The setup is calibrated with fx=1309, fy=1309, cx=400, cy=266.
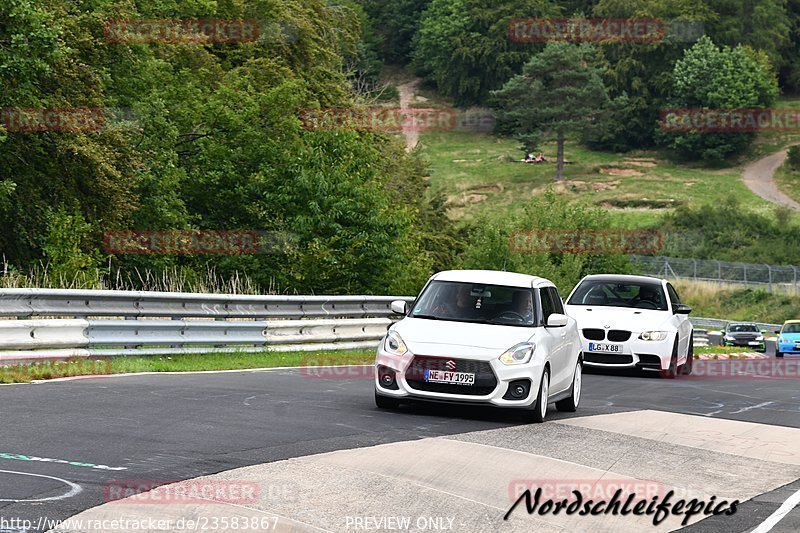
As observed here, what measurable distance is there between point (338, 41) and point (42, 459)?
1753 inches

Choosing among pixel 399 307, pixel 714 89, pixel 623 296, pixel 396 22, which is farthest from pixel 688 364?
pixel 396 22

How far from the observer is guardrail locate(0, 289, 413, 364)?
1645cm

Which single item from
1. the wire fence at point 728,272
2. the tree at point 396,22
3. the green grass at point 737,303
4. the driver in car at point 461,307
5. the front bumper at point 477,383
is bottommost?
the green grass at point 737,303

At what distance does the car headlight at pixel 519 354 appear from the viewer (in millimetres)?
13477

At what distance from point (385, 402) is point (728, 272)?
245 ft

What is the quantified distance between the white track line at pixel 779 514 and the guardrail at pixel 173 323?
31.1ft

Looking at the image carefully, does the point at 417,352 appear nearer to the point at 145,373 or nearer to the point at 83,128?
the point at 145,373

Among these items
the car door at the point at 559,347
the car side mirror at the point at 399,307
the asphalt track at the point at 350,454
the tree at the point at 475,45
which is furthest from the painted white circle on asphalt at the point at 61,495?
the tree at the point at 475,45

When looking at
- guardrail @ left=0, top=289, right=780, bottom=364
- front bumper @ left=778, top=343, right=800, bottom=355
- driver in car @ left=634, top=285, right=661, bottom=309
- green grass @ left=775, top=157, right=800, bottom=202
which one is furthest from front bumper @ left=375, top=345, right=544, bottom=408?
green grass @ left=775, top=157, right=800, bottom=202

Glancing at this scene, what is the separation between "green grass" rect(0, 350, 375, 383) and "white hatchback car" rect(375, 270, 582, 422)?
4194 millimetres

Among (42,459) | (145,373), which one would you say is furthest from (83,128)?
(42,459)

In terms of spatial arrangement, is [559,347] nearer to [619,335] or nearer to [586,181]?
[619,335]

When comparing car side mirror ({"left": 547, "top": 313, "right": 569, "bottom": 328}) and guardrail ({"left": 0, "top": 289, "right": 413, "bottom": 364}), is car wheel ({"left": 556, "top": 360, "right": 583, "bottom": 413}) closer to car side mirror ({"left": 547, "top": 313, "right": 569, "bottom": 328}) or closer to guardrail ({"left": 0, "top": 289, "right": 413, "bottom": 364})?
car side mirror ({"left": 547, "top": 313, "right": 569, "bottom": 328})

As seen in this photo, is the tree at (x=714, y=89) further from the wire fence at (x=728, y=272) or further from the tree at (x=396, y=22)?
the wire fence at (x=728, y=272)
